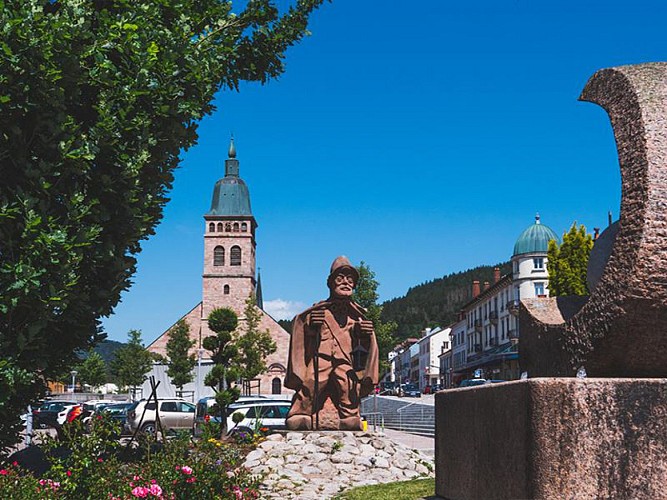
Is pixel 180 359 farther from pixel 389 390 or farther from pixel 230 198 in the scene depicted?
pixel 389 390

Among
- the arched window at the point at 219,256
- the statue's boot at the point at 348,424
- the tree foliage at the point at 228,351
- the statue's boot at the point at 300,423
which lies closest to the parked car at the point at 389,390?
the arched window at the point at 219,256

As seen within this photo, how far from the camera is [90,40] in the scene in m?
8.22

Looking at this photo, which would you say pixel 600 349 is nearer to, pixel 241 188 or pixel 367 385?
pixel 367 385

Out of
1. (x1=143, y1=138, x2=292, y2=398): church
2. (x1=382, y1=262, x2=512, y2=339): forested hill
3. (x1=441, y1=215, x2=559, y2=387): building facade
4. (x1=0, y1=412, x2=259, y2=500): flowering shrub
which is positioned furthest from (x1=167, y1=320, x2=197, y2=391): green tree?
(x1=382, y1=262, x2=512, y2=339): forested hill

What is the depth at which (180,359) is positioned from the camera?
59.5m

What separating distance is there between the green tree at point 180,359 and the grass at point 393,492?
Answer: 1895 inches

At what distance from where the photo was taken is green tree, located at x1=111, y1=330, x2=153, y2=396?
65688mm

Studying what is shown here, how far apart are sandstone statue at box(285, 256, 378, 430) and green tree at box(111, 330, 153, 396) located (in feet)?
173

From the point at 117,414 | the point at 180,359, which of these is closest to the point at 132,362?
the point at 180,359

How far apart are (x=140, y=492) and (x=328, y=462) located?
25.0ft

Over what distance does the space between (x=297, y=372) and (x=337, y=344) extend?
0.98 m

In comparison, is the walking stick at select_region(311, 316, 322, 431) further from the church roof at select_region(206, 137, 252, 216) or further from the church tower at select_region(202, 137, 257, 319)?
the church roof at select_region(206, 137, 252, 216)

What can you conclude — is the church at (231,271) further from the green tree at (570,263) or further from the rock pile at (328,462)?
the rock pile at (328,462)

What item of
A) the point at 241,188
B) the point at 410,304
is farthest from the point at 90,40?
the point at 410,304
